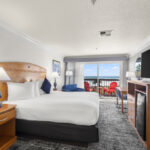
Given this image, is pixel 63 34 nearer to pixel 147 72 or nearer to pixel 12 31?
pixel 12 31

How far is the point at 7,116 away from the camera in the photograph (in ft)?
5.68

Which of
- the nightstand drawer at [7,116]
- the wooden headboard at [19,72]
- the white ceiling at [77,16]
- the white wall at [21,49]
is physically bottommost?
the nightstand drawer at [7,116]

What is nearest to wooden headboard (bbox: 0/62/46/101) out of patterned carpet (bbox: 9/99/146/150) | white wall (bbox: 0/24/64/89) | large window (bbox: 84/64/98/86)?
white wall (bbox: 0/24/64/89)

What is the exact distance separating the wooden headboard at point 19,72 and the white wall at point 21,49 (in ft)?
0.48

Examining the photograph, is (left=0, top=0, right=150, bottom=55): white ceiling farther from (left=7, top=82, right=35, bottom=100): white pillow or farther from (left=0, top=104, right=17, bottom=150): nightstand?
(left=0, top=104, right=17, bottom=150): nightstand

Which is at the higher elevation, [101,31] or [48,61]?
[101,31]

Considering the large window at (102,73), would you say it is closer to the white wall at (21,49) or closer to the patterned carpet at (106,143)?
the white wall at (21,49)

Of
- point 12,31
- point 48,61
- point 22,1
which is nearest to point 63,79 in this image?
point 48,61

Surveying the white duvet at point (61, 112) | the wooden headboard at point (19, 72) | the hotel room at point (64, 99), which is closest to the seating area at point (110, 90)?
the hotel room at point (64, 99)

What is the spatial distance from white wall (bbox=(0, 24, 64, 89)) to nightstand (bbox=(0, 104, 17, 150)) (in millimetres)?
1300

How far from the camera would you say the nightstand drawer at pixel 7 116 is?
1.63 metres

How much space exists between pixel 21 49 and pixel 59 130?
2.44 meters

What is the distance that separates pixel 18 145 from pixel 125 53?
18.3ft

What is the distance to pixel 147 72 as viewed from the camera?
6.88 feet
